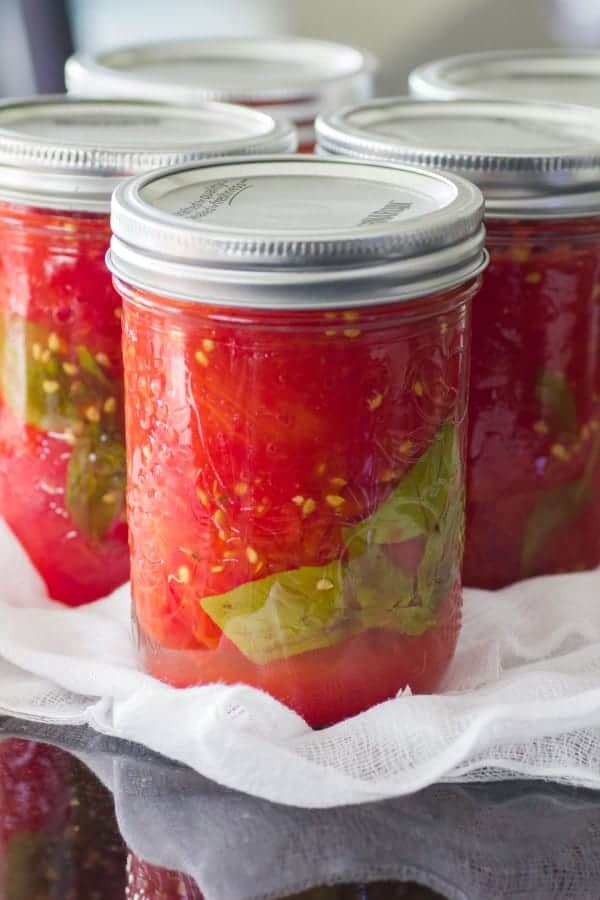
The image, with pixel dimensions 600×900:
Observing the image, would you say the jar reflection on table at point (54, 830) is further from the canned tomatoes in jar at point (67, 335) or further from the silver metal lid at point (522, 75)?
the silver metal lid at point (522, 75)

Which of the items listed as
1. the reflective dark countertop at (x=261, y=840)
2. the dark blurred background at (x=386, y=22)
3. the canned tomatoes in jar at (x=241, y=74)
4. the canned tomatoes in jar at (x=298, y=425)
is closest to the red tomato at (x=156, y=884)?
the reflective dark countertop at (x=261, y=840)

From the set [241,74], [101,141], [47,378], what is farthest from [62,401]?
[241,74]

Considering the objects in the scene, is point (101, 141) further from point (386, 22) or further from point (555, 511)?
point (386, 22)

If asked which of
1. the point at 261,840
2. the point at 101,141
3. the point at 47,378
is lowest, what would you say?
the point at 261,840

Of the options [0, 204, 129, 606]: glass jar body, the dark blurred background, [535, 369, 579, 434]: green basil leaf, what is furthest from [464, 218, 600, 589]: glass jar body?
the dark blurred background

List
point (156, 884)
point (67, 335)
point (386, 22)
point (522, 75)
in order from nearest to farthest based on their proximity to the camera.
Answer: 1. point (156, 884)
2. point (67, 335)
3. point (522, 75)
4. point (386, 22)

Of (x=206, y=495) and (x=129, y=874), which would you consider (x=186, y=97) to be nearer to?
(x=206, y=495)
